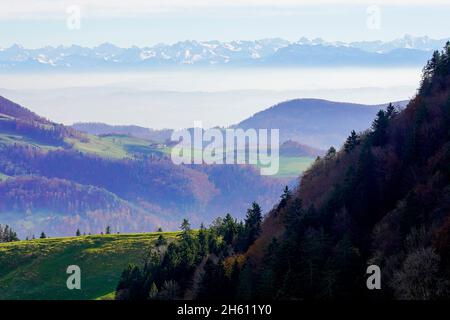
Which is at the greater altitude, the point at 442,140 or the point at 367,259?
the point at 442,140

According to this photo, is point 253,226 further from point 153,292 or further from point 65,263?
point 65,263

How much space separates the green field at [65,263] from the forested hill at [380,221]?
1919 inches

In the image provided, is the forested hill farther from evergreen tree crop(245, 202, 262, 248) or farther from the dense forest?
evergreen tree crop(245, 202, 262, 248)

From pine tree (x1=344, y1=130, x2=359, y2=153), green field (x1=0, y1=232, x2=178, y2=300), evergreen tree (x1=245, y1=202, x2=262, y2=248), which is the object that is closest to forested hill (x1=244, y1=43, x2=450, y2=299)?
pine tree (x1=344, y1=130, x2=359, y2=153)

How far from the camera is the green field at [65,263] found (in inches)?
5428

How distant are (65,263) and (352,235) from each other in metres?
85.9

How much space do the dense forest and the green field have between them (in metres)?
27.5

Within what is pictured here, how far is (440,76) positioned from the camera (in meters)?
99.0

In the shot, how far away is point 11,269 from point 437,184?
10062 cm

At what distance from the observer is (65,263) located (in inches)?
6033

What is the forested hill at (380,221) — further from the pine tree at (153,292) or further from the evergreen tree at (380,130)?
the pine tree at (153,292)

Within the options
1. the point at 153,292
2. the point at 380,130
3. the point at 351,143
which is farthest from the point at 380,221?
the point at 153,292
